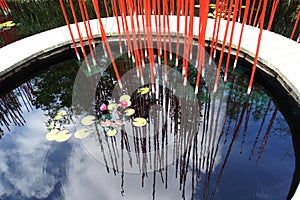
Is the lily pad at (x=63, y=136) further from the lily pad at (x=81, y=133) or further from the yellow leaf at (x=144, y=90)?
the yellow leaf at (x=144, y=90)

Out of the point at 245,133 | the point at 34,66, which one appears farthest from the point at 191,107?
the point at 34,66

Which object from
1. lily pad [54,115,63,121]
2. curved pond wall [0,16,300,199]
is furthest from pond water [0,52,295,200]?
curved pond wall [0,16,300,199]

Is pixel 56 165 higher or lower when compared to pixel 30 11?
lower

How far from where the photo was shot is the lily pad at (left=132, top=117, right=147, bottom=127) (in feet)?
5.72

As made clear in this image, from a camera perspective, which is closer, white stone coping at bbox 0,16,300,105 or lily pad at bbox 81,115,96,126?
lily pad at bbox 81,115,96,126

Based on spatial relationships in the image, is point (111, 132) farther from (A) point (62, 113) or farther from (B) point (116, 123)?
(A) point (62, 113)

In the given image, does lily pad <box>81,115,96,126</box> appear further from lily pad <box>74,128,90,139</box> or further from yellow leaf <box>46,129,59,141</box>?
yellow leaf <box>46,129,59,141</box>

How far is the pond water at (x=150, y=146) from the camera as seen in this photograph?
1.40 meters

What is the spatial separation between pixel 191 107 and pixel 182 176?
61 centimetres

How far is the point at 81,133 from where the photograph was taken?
67.6 inches

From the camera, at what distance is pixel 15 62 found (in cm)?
237

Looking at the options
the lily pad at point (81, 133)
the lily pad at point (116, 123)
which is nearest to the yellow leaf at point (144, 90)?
the lily pad at point (116, 123)

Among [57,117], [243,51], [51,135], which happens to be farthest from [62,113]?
[243,51]

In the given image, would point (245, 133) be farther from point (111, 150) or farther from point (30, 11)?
point (30, 11)
